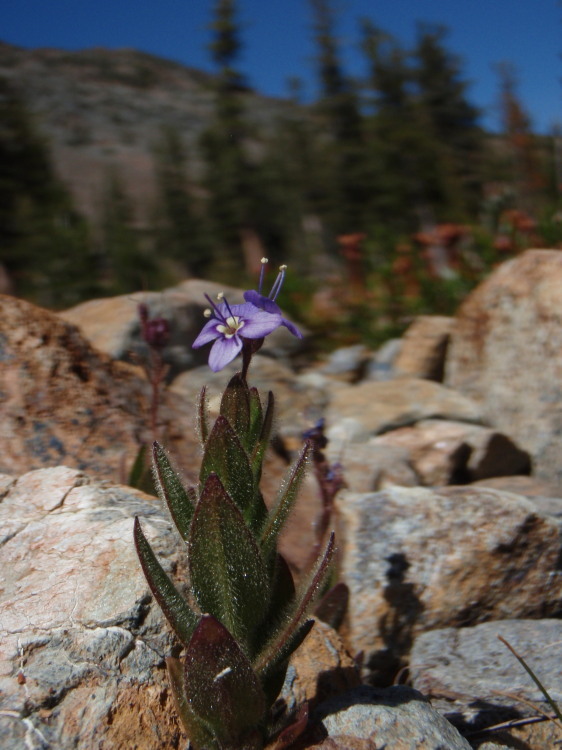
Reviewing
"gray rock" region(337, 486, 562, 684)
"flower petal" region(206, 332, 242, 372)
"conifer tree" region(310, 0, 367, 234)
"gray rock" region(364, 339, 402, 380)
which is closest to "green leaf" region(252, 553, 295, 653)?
"flower petal" region(206, 332, 242, 372)

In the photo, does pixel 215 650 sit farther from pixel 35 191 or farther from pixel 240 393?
pixel 35 191

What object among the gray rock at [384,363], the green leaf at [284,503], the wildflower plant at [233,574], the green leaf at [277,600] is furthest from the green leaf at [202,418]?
the gray rock at [384,363]

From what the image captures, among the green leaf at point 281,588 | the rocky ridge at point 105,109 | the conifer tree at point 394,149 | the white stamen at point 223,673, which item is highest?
the rocky ridge at point 105,109

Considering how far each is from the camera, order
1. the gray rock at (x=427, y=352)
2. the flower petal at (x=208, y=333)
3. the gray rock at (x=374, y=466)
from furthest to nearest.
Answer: the gray rock at (x=427, y=352), the gray rock at (x=374, y=466), the flower petal at (x=208, y=333)

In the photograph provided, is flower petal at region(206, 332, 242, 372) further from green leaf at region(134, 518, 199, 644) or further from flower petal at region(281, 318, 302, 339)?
green leaf at region(134, 518, 199, 644)

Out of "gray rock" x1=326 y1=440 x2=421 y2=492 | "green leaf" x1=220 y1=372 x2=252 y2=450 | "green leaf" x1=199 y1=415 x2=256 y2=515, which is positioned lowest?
"gray rock" x1=326 y1=440 x2=421 y2=492

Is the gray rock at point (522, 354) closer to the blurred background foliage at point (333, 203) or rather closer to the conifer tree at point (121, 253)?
the blurred background foliage at point (333, 203)

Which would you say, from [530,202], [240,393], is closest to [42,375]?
[240,393]

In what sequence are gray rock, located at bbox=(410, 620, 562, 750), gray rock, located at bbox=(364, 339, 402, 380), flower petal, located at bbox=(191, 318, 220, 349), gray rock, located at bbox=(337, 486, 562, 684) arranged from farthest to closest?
gray rock, located at bbox=(364, 339, 402, 380) < gray rock, located at bbox=(337, 486, 562, 684) < gray rock, located at bbox=(410, 620, 562, 750) < flower petal, located at bbox=(191, 318, 220, 349)
